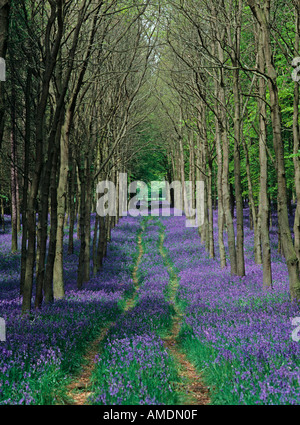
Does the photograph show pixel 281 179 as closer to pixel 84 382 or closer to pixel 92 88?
pixel 84 382

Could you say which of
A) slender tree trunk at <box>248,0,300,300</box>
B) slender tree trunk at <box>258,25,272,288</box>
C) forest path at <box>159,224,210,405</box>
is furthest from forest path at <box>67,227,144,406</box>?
slender tree trunk at <box>258,25,272,288</box>

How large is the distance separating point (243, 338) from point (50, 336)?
332 centimetres

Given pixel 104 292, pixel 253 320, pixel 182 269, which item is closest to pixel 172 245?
pixel 182 269

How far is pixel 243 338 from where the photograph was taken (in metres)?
6.25

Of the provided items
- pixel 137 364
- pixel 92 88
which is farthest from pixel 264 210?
pixel 92 88

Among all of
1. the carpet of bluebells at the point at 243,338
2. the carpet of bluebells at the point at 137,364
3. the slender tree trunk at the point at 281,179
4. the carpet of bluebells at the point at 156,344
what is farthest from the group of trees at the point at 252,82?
the carpet of bluebells at the point at 137,364

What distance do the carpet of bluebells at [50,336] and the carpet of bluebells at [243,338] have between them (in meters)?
2.01

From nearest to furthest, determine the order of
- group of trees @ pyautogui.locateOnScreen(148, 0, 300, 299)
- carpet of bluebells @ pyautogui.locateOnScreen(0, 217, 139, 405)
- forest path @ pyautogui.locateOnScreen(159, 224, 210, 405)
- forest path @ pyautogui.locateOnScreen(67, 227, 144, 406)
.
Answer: carpet of bluebells @ pyautogui.locateOnScreen(0, 217, 139, 405) → forest path @ pyautogui.locateOnScreen(159, 224, 210, 405) → forest path @ pyautogui.locateOnScreen(67, 227, 144, 406) → group of trees @ pyautogui.locateOnScreen(148, 0, 300, 299)

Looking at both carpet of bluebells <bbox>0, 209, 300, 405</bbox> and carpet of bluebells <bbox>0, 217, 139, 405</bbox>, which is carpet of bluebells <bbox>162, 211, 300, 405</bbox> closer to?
carpet of bluebells <bbox>0, 209, 300, 405</bbox>

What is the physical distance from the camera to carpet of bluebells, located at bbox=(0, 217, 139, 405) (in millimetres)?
5062

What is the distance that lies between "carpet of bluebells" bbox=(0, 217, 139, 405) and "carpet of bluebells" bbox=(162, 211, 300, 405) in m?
2.01

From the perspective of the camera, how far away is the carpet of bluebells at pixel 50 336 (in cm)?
506

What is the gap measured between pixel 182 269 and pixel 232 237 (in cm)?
392

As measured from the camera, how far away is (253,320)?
24.3ft
